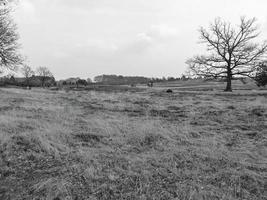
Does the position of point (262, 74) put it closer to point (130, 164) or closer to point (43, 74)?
point (130, 164)

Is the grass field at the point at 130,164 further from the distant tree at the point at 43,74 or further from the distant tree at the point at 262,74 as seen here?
the distant tree at the point at 43,74

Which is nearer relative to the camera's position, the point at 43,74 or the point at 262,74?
→ the point at 262,74

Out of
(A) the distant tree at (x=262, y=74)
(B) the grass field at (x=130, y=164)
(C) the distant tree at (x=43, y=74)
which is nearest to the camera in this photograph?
(B) the grass field at (x=130, y=164)

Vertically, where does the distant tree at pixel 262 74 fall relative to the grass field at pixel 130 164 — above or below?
above

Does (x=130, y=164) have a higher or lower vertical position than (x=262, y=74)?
lower

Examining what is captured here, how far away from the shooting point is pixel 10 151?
4.14 meters

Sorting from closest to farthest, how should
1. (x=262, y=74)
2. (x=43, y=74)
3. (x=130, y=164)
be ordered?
(x=130, y=164) → (x=262, y=74) → (x=43, y=74)

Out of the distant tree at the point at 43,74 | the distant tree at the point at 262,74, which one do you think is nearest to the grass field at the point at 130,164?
the distant tree at the point at 262,74

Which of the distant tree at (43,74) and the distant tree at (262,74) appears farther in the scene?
the distant tree at (43,74)

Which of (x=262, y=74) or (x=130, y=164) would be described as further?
(x=262, y=74)

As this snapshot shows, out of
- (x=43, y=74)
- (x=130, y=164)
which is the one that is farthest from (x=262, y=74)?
(x=43, y=74)

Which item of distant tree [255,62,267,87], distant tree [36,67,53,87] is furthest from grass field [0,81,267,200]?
distant tree [36,67,53,87]

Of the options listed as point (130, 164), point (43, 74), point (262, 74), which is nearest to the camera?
point (130, 164)

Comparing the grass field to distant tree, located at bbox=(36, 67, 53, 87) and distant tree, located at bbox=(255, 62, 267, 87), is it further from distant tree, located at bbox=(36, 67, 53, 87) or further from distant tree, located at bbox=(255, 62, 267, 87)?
distant tree, located at bbox=(36, 67, 53, 87)
